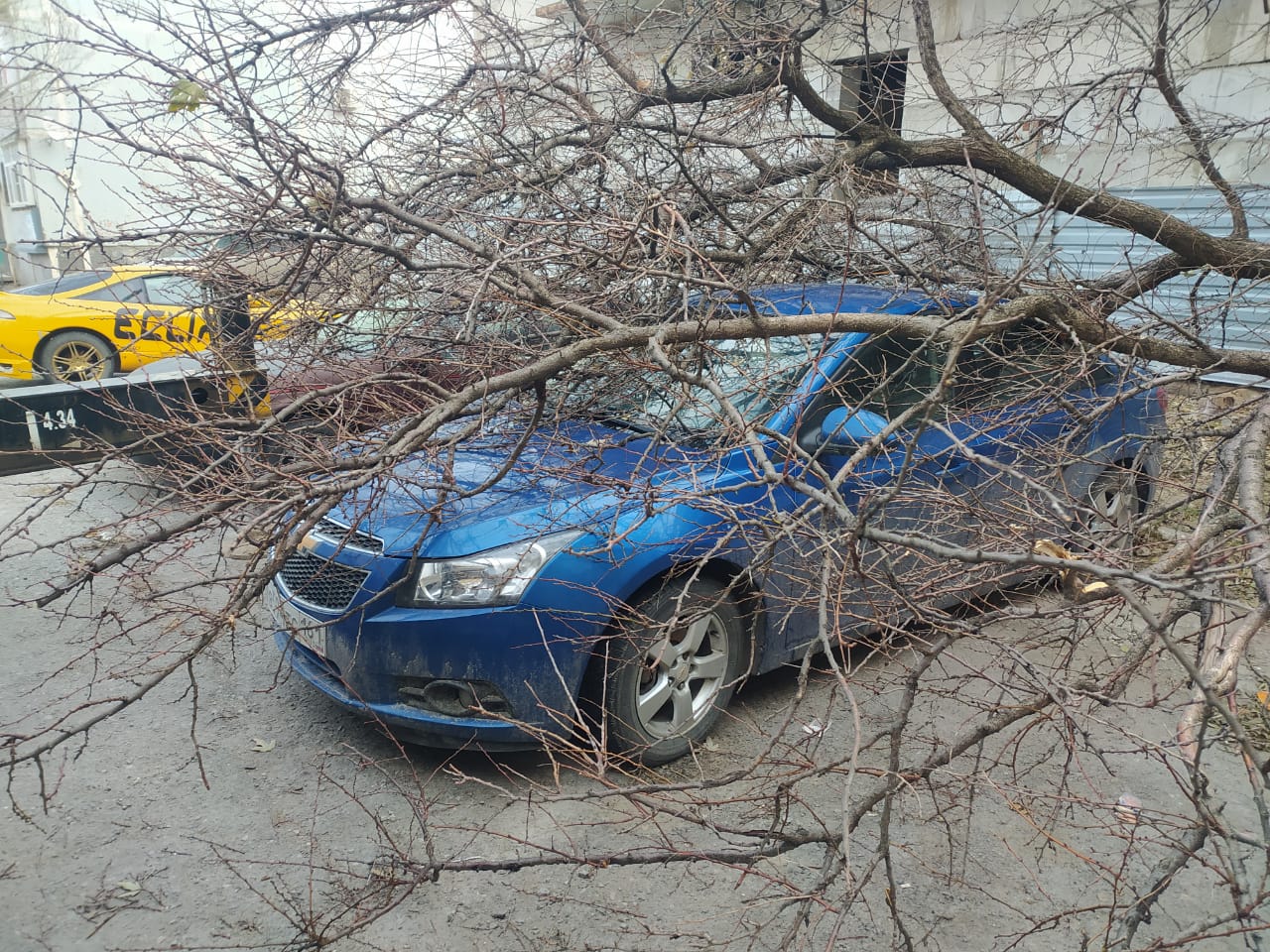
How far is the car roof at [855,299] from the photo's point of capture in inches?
169

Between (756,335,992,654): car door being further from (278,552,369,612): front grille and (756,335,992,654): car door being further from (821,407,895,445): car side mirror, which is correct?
(278,552,369,612): front grille

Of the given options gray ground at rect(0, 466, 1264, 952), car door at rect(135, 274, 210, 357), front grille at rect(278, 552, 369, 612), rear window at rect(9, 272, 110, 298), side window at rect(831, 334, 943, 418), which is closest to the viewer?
gray ground at rect(0, 466, 1264, 952)

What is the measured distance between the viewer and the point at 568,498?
353 cm

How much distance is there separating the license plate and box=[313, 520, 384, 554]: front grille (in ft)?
0.98

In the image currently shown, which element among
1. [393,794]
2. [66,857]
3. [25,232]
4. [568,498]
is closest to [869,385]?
[568,498]

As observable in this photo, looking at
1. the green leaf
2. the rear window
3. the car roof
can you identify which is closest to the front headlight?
the car roof

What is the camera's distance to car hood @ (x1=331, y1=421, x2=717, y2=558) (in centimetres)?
328

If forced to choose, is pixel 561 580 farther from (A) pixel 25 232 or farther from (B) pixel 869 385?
(A) pixel 25 232

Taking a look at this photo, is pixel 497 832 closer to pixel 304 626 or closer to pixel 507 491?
pixel 304 626

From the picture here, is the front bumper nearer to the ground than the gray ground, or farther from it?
farther from it

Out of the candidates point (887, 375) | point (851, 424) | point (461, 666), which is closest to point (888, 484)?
point (851, 424)

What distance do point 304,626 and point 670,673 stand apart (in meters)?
1.42

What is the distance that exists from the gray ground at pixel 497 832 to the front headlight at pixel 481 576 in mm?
560

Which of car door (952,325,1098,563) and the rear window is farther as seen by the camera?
the rear window
